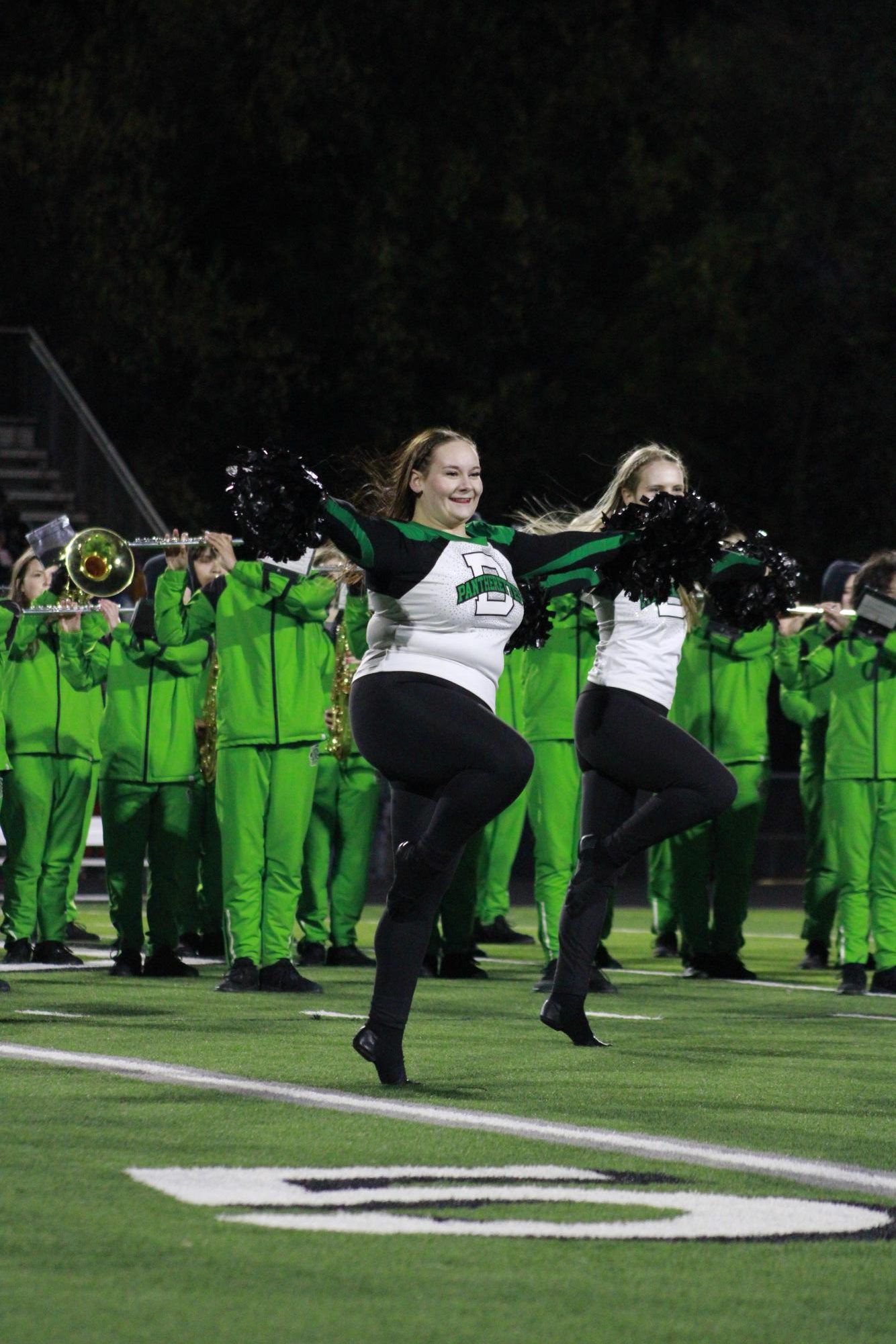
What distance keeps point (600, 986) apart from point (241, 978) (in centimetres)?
156

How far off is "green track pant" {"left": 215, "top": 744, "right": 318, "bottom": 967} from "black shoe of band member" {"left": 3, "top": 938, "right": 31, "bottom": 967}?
6.04 ft

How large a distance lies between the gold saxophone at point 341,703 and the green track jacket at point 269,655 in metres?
1.70

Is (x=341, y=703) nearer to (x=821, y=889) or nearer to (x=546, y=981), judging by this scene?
(x=546, y=981)

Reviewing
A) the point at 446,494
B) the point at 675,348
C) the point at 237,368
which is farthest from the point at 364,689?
the point at 675,348

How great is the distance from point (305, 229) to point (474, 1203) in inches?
879

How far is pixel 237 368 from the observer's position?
967 inches

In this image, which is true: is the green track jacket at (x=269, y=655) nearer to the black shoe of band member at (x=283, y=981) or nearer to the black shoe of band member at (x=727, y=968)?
the black shoe of band member at (x=283, y=981)

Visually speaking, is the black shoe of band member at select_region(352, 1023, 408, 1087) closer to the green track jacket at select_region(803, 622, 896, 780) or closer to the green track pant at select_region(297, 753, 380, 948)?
the green track jacket at select_region(803, 622, 896, 780)

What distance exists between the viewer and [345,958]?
1119 cm

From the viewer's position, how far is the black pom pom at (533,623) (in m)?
7.21

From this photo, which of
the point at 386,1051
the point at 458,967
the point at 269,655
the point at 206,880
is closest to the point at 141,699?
the point at 206,880

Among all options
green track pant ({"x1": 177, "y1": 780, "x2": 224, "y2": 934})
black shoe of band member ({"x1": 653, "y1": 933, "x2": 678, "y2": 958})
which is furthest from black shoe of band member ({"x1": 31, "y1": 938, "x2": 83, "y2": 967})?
black shoe of band member ({"x1": 653, "y1": 933, "x2": 678, "y2": 958})

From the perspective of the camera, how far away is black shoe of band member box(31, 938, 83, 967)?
10969mm

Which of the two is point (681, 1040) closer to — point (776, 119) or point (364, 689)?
point (364, 689)
